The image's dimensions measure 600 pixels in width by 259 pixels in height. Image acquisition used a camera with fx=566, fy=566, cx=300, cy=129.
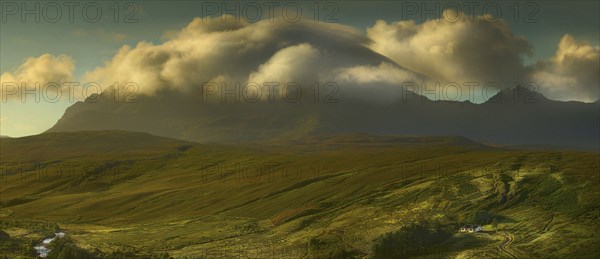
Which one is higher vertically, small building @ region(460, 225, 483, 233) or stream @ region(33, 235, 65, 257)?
small building @ region(460, 225, 483, 233)

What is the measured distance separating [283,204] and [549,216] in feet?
237

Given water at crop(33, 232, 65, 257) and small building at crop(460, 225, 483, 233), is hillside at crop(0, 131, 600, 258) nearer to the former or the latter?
small building at crop(460, 225, 483, 233)

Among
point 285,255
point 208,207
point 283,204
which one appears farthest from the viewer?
point 208,207

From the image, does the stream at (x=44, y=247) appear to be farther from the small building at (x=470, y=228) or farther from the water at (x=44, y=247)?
the small building at (x=470, y=228)

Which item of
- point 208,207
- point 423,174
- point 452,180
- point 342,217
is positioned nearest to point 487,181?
point 452,180

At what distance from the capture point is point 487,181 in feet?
484

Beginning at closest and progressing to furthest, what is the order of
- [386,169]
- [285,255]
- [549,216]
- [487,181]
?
[285,255] < [549,216] < [487,181] < [386,169]

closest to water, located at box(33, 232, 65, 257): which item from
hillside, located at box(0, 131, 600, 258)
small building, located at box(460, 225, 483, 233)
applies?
hillside, located at box(0, 131, 600, 258)

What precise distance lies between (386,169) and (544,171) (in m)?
54.3

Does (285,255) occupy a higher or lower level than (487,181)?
lower

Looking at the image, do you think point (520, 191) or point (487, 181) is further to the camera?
point (487, 181)

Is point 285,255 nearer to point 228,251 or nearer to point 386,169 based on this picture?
point 228,251

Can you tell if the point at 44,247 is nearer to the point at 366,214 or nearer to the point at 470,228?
the point at 366,214

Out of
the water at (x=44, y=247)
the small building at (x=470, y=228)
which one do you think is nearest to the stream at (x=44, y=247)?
the water at (x=44, y=247)
